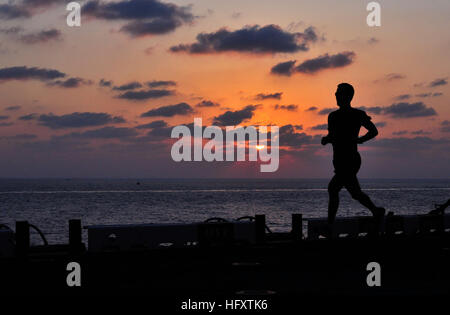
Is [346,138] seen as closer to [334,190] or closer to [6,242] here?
[334,190]

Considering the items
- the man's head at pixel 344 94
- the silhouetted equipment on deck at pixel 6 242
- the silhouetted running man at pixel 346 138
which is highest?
the man's head at pixel 344 94

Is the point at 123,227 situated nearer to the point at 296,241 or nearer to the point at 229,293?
the point at 296,241

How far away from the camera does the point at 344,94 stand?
13422mm

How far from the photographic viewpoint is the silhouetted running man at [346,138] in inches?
523

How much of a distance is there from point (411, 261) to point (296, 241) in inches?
103

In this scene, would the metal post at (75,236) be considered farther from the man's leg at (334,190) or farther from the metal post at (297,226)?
the man's leg at (334,190)

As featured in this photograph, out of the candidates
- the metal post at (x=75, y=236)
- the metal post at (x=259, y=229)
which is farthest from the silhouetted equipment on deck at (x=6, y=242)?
the metal post at (x=259, y=229)

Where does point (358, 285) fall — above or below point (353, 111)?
below

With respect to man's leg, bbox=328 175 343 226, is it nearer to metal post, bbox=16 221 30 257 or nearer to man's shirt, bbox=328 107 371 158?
man's shirt, bbox=328 107 371 158

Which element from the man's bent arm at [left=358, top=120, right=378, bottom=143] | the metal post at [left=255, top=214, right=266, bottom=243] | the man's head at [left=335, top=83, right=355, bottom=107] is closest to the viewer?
the man's bent arm at [left=358, top=120, right=378, bottom=143]

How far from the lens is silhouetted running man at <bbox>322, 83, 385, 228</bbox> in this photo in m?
13.3

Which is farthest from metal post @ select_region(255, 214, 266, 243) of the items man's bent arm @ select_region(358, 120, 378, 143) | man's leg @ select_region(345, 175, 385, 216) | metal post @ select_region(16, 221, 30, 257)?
metal post @ select_region(16, 221, 30, 257)
